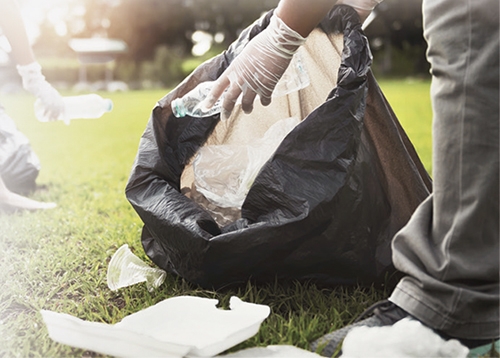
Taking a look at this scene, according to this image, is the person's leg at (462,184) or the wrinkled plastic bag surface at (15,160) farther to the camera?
the wrinkled plastic bag surface at (15,160)

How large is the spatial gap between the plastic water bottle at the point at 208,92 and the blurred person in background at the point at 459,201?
22.5 inches

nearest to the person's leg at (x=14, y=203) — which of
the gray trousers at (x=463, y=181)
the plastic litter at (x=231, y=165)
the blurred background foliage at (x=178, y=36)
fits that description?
the plastic litter at (x=231, y=165)

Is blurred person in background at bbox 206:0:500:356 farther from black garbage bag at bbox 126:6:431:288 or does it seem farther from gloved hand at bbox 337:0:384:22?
gloved hand at bbox 337:0:384:22

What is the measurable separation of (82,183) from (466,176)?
263cm

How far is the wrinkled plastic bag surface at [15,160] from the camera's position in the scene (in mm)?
2826

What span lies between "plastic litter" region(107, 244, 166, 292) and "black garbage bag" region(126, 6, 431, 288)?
0.04m

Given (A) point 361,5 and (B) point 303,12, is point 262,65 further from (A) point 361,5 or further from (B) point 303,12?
(A) point 361,5

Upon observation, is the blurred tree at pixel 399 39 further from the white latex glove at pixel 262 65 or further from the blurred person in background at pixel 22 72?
the white latex glove at pixel 262 65

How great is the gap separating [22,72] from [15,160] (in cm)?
52

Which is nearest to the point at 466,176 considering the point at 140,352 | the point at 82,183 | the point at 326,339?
the point at 326,339

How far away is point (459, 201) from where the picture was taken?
1.11m

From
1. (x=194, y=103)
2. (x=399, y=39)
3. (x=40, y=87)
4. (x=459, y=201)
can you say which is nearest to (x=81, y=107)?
(x=40, y=87)

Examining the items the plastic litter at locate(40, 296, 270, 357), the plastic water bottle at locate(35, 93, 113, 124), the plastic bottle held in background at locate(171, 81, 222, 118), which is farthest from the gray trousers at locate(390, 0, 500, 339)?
the plastic water bottle at locate(35, 93, 113, 124)

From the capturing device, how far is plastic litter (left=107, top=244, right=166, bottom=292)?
5.11 ft
